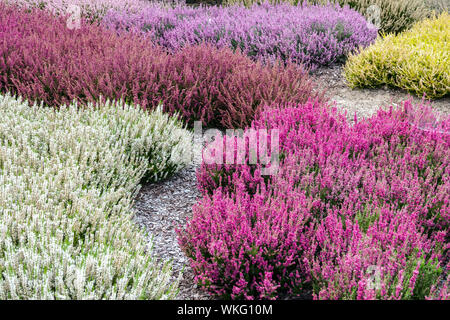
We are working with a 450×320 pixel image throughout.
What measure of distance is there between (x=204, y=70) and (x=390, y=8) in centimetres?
627

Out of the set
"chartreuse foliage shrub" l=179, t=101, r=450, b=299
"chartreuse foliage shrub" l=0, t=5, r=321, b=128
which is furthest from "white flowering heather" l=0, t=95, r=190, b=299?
"chartreuse foliage shrub" l=0, t=5, r=321, b=128

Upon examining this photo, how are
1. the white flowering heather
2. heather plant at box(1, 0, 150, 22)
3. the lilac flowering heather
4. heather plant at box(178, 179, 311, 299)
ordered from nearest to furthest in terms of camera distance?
the white flowering heather, heather plant at box(178, 179, 311, 299), the lilac flowering heather, heather plant at box(1, 0, 150, 22)

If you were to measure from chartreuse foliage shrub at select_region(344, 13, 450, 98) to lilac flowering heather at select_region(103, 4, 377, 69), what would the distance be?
0.55 m

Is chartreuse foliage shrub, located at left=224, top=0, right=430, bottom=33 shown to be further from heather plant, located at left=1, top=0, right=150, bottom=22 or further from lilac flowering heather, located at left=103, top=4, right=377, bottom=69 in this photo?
heather plant, located at left=1, top=0, right=150, bottom=22

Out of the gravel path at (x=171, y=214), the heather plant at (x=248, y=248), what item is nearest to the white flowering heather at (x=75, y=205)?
the gravel path at (x=171, y=214)

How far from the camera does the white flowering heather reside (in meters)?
1.98

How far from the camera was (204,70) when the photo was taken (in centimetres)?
510

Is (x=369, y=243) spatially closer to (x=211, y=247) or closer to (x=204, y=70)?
(x=211, y=247)

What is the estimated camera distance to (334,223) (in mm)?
2500

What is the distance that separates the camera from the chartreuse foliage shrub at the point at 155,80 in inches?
183

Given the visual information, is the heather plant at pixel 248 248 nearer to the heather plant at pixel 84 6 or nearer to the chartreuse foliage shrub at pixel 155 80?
the chartreuse foliage shrub at pixel 155 80

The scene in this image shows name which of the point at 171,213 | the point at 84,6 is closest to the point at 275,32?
the point at 84,6

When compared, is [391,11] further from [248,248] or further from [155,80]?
[248,248]

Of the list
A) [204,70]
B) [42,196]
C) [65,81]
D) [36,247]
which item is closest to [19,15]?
[65,81]
